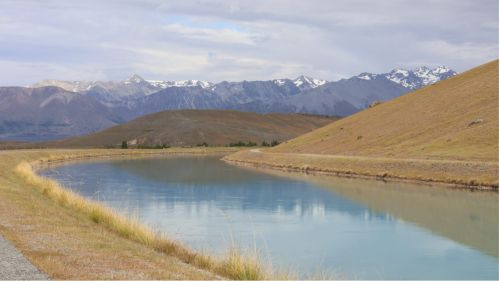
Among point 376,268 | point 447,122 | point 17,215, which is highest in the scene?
point 447,122

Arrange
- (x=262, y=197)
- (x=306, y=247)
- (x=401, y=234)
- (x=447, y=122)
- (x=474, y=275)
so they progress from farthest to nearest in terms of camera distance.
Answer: (x=447, y=122)
(x=262, y=197)
(x=401, y=234)
(x=306, y=247)
(x=474, y=275)

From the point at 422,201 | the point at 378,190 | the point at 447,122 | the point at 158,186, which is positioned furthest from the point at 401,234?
A: the point at 447,122

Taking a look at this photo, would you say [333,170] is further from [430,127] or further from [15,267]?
[15,267]

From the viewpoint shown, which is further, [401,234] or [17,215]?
[401,234]

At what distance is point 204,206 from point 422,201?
1752 centimetres

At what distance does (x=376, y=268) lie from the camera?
26922 millimetres

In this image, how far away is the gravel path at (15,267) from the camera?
14.6m

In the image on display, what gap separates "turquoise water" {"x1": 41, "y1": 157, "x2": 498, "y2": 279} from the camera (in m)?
27.9

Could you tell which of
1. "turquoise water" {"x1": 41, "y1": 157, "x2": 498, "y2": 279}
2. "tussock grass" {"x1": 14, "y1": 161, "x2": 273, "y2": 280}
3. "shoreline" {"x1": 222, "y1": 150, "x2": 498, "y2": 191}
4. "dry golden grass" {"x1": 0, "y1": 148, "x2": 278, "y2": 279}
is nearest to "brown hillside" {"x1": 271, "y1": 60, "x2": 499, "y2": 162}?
"shoreline" {"x1": 222, "y1": 150, "x2": 498, "y2": 191}

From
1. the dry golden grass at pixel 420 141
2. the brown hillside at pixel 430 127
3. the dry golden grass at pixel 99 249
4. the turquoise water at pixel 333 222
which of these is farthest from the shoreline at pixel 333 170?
the dry golden grass at pixel 99 249

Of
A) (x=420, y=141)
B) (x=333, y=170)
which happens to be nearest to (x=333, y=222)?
(x=333, y=170)

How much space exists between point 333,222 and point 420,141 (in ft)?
A: 166

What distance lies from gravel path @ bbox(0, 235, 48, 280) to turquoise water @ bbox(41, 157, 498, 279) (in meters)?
6.91

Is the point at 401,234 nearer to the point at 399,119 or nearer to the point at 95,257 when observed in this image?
the point at 95,257
